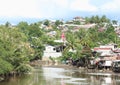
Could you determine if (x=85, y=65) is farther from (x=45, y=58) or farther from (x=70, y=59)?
(x=45, y=58)

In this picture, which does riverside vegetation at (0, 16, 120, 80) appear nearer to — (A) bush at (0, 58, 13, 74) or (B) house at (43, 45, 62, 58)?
(A) bush at (0, 58, 13, 74)

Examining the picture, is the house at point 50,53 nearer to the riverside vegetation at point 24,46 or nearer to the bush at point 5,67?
the riverside vegetation at point 24,46

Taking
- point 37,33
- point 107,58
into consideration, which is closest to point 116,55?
point 107,58

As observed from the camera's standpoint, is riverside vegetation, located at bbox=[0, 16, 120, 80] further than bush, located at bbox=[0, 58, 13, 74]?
Yes

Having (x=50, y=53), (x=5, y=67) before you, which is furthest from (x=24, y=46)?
(x=50, y=53)

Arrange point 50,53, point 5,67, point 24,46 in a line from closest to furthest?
point 5,67
point 24,46
point 50,53

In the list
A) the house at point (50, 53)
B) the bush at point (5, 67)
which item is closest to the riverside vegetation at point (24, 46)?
the bush at point (5, 67)

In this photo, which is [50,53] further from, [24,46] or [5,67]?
[5,67]

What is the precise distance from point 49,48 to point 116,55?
25174mm

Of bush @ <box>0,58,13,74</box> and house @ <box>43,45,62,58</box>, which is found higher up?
bush @ <box>0,58,13,74</box>

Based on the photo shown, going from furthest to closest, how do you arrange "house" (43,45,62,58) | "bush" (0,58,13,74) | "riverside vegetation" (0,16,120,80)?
"house" (43,45,62,58), "riverside vegetation" (0,16,120,80), "bush" (0,58,13,74)

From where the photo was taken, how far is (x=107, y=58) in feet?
235

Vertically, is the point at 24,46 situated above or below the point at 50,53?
above

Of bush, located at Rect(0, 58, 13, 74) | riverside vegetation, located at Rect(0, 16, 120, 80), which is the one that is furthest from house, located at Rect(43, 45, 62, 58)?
bush, located at Rect(0, 58, 13, 74)
